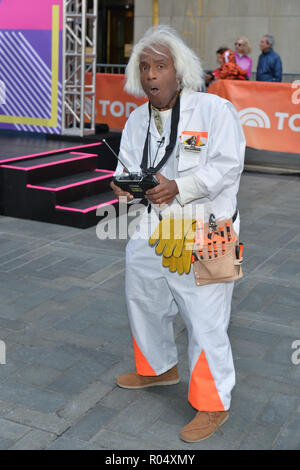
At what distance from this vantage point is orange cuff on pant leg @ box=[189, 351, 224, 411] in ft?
10.8

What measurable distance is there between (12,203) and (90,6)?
1312 cm

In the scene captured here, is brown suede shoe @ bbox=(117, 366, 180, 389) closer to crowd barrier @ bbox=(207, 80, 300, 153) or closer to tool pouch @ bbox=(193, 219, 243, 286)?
tool pouch @ bbox=(193, 219, 243, 286)

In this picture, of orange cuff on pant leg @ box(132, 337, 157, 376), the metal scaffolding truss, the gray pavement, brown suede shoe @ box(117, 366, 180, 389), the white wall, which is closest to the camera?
the gray pavement

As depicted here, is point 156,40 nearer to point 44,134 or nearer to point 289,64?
point 44,134

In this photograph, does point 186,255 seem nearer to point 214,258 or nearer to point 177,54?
point 214,258

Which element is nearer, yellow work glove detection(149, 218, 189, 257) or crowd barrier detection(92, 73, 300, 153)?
yellow work glove detection(149, 218, 189, 257)

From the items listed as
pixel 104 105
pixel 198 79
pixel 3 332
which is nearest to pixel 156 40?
pixel 198 79

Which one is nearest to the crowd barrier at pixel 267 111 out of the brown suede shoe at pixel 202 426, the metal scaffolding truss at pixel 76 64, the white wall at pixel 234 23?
the metal scaffolding truss at pixel 76 64

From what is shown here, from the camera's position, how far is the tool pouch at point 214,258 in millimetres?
3246

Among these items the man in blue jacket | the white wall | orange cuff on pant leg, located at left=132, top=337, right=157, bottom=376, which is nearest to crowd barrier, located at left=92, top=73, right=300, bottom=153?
the man in blue jacket

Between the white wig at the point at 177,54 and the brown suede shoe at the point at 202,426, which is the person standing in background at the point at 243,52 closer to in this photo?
the white wig at the point at 177,54

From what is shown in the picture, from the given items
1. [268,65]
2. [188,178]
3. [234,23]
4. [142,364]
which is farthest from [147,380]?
[234,23]

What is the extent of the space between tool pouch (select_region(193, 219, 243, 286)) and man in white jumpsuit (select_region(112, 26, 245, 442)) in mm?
54

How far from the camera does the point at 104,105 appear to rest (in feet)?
41.8
